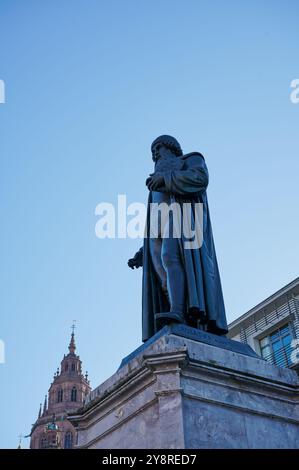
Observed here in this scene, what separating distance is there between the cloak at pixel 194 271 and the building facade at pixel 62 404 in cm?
9229

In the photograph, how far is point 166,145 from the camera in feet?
26.3

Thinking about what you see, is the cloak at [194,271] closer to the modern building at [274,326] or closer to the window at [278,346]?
the window at [278,346]

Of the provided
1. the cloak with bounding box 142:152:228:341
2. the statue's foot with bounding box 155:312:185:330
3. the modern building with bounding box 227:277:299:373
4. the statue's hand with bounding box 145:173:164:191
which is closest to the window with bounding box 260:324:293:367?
the modern building with bounding box 227:277:299:373

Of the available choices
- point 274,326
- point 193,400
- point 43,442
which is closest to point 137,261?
point 193,400

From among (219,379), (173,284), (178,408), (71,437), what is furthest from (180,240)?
(71,437)

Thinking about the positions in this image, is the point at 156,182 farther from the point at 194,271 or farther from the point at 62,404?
the point at 62,404

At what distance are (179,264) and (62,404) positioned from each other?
4124 inches

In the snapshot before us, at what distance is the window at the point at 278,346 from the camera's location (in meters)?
33.0

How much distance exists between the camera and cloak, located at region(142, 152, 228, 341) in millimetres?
6621

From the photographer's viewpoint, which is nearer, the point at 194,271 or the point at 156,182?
the point at 194,271

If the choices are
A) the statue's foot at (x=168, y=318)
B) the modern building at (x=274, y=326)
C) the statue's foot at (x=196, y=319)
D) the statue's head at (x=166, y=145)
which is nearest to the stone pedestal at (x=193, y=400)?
the statue's foot at (x=168, y=318)

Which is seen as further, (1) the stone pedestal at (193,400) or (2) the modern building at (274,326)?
(2) the modern building at (274,326)

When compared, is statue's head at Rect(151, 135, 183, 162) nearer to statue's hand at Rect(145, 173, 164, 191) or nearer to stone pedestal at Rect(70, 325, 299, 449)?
statue's hand at Rect(145, 173, 164, 191)

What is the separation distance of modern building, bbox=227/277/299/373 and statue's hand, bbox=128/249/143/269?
26.3 metres
